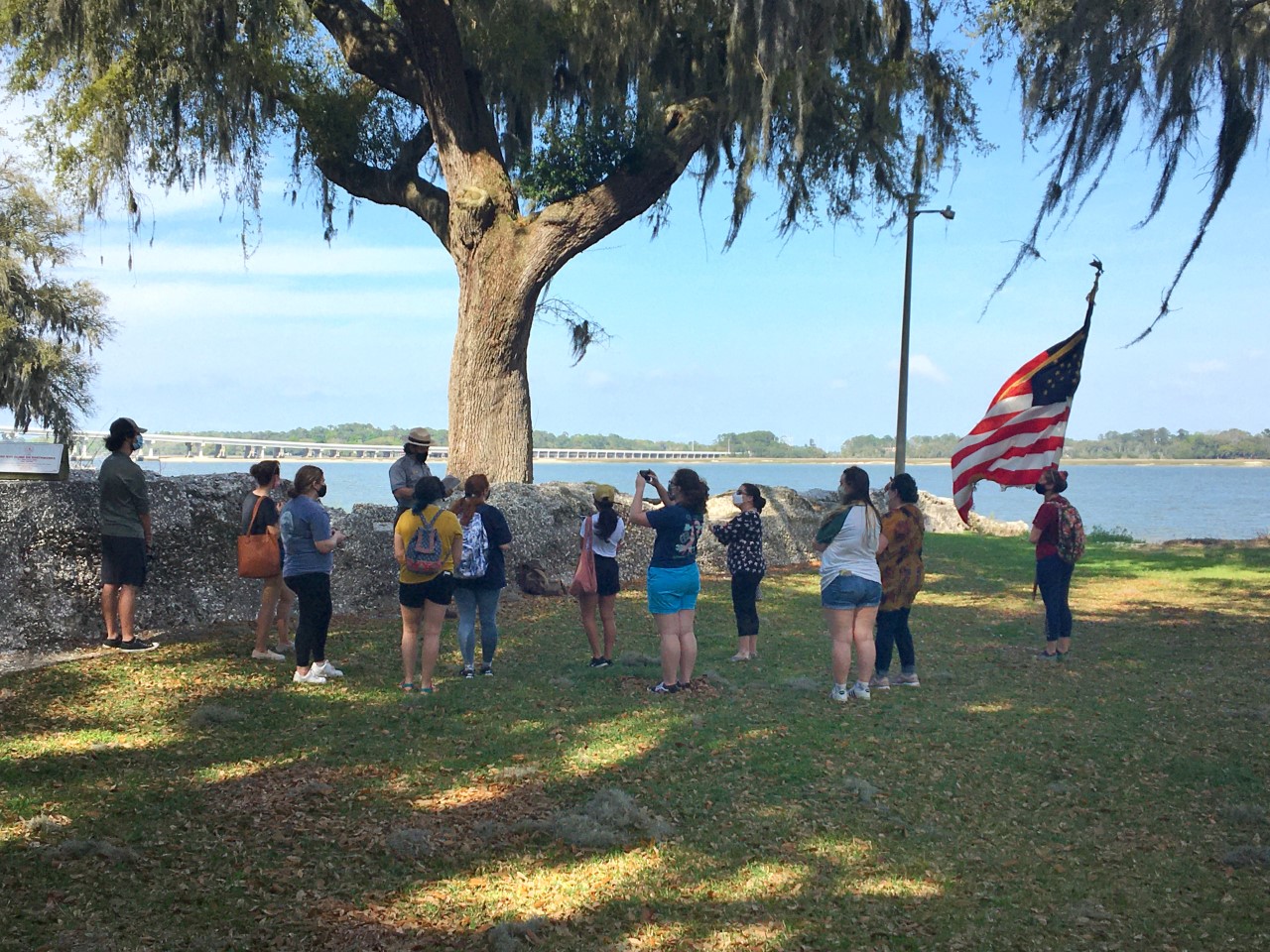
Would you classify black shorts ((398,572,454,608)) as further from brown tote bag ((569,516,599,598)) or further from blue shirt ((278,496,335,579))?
brown tote bag ((569,516,599,598))

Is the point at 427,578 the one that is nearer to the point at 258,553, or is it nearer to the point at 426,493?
the point at 426,493

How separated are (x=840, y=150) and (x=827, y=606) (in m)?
10.4

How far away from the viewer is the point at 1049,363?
40.0 feet

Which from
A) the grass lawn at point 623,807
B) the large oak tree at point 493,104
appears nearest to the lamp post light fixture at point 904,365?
the large oak tree at point 493,104

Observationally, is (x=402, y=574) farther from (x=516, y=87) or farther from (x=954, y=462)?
(x=516, y=87)

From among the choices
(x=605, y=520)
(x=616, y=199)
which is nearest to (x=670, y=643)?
(x=605, y=520)

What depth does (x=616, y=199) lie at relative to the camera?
14.8m

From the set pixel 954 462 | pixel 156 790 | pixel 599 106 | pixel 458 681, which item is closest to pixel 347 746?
pixel 156 790

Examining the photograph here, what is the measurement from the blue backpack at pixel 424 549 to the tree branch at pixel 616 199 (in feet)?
23.6

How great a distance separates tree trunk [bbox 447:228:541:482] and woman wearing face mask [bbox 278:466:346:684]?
258 inches

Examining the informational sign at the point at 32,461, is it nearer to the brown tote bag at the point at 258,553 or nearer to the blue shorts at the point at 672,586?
the brown tote bag at the point at 258,553

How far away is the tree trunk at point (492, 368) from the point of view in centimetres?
1455

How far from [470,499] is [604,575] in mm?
1340

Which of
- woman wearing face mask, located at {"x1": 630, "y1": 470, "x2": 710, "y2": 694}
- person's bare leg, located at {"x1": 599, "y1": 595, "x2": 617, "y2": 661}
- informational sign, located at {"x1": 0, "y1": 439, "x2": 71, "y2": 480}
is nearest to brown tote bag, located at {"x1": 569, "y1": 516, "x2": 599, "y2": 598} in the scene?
person's bare leg, located at {"x1": 599, "y1": 595, "x2": 617, "y2": 661}
